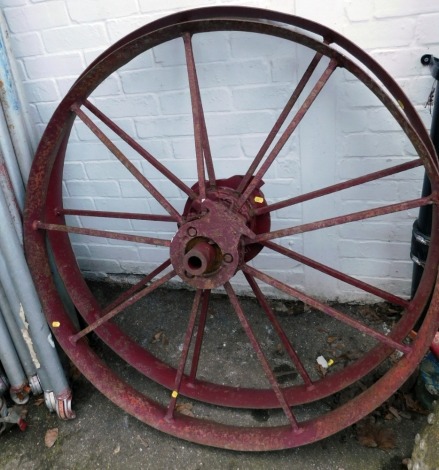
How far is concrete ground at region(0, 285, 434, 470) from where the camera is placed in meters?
1.87

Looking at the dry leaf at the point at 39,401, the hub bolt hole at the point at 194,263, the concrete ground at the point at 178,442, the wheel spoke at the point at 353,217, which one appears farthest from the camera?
the dry leaf at the point at 39,401

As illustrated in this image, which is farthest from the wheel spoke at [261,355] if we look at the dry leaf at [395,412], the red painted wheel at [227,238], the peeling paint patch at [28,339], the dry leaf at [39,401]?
the dry leaf at [39,401]

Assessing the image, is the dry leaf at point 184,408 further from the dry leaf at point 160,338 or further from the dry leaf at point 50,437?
the dry leaf at point 50,437

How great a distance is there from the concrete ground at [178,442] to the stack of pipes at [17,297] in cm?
9

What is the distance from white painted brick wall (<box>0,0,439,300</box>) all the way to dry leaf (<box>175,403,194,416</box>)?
73 centimetres

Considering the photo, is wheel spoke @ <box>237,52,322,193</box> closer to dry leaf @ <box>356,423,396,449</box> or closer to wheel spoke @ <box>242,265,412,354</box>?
wheel spoke @ <box>242,265,412,354</box>

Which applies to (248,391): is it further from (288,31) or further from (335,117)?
(288,31)

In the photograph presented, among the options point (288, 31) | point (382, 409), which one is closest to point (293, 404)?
point (382, 409)

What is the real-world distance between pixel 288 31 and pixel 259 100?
0.59m

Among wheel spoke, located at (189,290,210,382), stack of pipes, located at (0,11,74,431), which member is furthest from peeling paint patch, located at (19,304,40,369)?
wheel spoke, located at (189,290,210,382)

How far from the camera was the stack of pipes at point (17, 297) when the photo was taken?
1.90 m

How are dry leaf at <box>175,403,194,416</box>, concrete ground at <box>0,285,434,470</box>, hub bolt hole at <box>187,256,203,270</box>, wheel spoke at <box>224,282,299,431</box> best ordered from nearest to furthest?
hub bolt hole at <box>187,256,203,270</box>
wheel spoke at <box>224,282,299,431</box>
concrete ground at <box>0,285,434,470</box>
dry leaf at <box>175,403,194,416</box>

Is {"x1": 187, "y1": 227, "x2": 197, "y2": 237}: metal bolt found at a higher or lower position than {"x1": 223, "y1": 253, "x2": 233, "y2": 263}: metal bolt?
higher

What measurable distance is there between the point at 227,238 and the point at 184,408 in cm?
91
